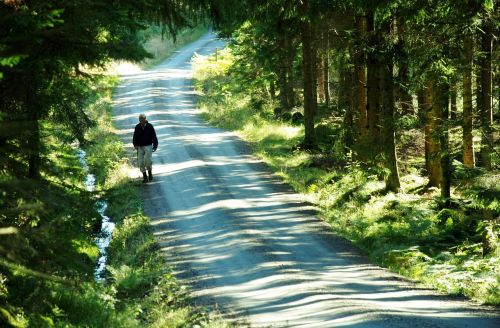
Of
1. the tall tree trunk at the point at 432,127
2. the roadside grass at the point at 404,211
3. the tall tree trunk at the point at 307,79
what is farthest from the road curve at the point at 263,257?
the tall tree trunk at the point at 432,127

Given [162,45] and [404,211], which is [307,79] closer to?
[404,211]

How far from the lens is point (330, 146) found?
26.6 meters

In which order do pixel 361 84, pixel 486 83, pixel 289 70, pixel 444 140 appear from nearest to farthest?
1. pixel 486 83
2. pixel 444 140
3. pixel 361 84
4. pixel 289 70

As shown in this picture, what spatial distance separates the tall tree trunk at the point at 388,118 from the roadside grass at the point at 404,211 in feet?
1.44

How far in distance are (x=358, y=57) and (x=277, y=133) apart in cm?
806

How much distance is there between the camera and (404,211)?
17719mm

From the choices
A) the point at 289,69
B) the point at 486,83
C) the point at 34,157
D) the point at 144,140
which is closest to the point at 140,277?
the point at 34,157

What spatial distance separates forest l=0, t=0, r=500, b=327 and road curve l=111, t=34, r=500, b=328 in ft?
2.07

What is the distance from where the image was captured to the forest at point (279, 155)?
6520mm

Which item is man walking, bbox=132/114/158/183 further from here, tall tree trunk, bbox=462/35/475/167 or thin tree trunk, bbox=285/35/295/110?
tall tree trunk, bbox=462/35/475/167

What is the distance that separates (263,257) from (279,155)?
10.8 metres

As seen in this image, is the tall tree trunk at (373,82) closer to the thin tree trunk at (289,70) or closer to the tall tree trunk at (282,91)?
the thin tree trunk at (289,70)

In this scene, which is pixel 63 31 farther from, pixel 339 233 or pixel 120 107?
pixel 120 107

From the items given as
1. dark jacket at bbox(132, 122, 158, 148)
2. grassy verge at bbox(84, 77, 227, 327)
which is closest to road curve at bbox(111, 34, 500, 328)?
grassy verge at bbox(84, 77, 227, 327)
